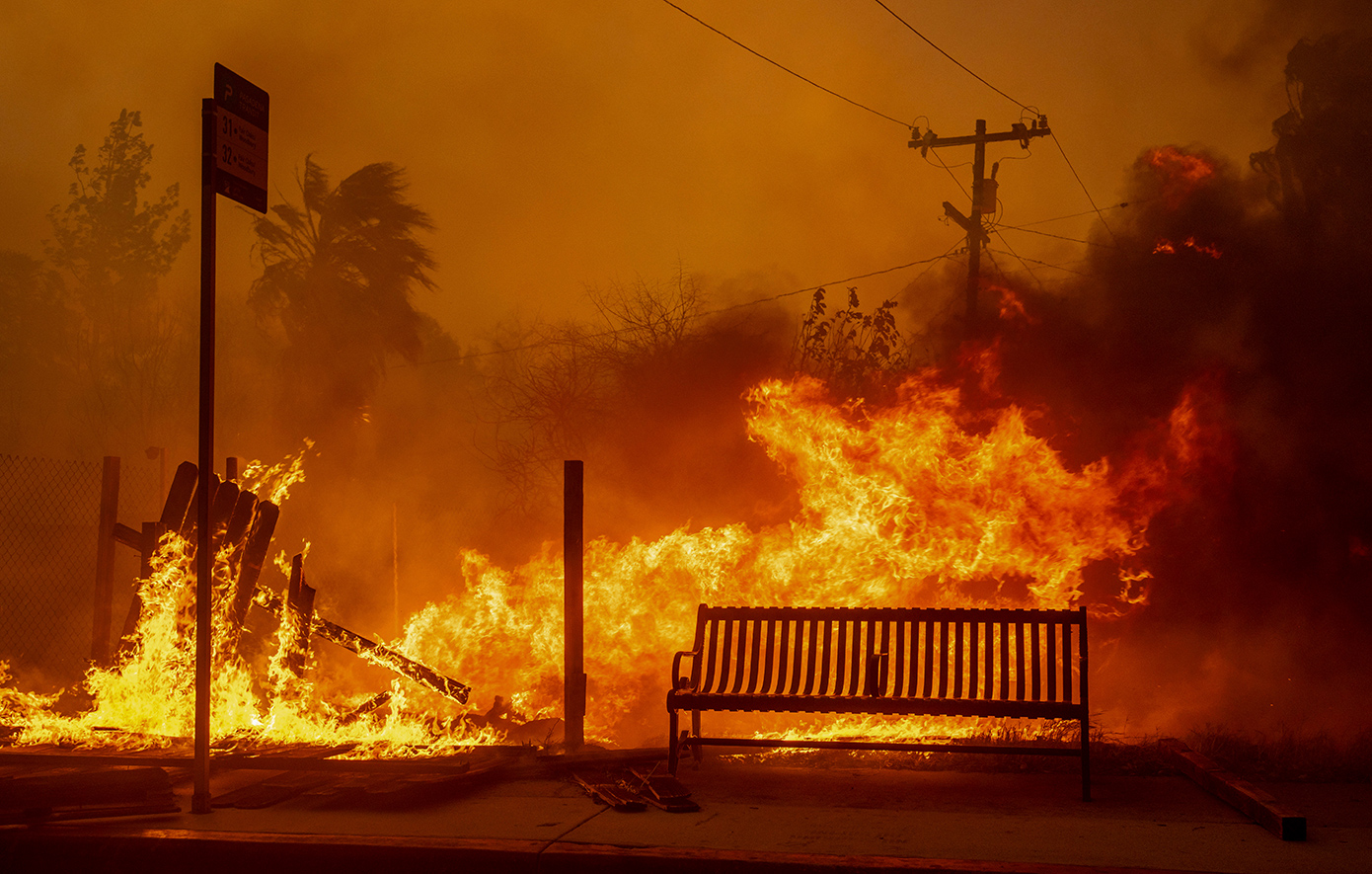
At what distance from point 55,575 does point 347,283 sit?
11046 mm

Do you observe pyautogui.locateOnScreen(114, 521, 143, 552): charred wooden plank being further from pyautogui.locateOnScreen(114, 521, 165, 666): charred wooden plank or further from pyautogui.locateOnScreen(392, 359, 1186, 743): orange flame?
pyautogui.locateOnScreen(392, 359, 1186, 743): orange flame

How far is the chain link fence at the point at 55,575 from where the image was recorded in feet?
37.9

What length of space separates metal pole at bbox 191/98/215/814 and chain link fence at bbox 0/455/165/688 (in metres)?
4.35

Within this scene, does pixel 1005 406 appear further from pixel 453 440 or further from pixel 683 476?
pixel 453 440

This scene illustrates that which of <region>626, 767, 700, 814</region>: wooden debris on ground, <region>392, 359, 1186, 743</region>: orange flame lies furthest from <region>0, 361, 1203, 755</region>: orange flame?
<region>626, 767, 700, 814</region>: wooden debris on ground

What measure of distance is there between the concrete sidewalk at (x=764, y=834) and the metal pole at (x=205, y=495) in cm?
29

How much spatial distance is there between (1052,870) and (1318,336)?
28.7 feet

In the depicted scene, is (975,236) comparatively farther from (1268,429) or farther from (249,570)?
(249,570)

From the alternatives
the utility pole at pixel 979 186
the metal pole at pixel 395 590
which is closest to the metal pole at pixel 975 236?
the utility pole at pixel 979 186

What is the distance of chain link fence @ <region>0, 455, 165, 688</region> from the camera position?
11564mm

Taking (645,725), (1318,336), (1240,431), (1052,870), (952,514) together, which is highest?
(1318,336)

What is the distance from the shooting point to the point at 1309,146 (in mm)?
11859

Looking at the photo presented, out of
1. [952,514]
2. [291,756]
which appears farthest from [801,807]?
[952,514]

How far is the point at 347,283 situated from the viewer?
25234 mm
